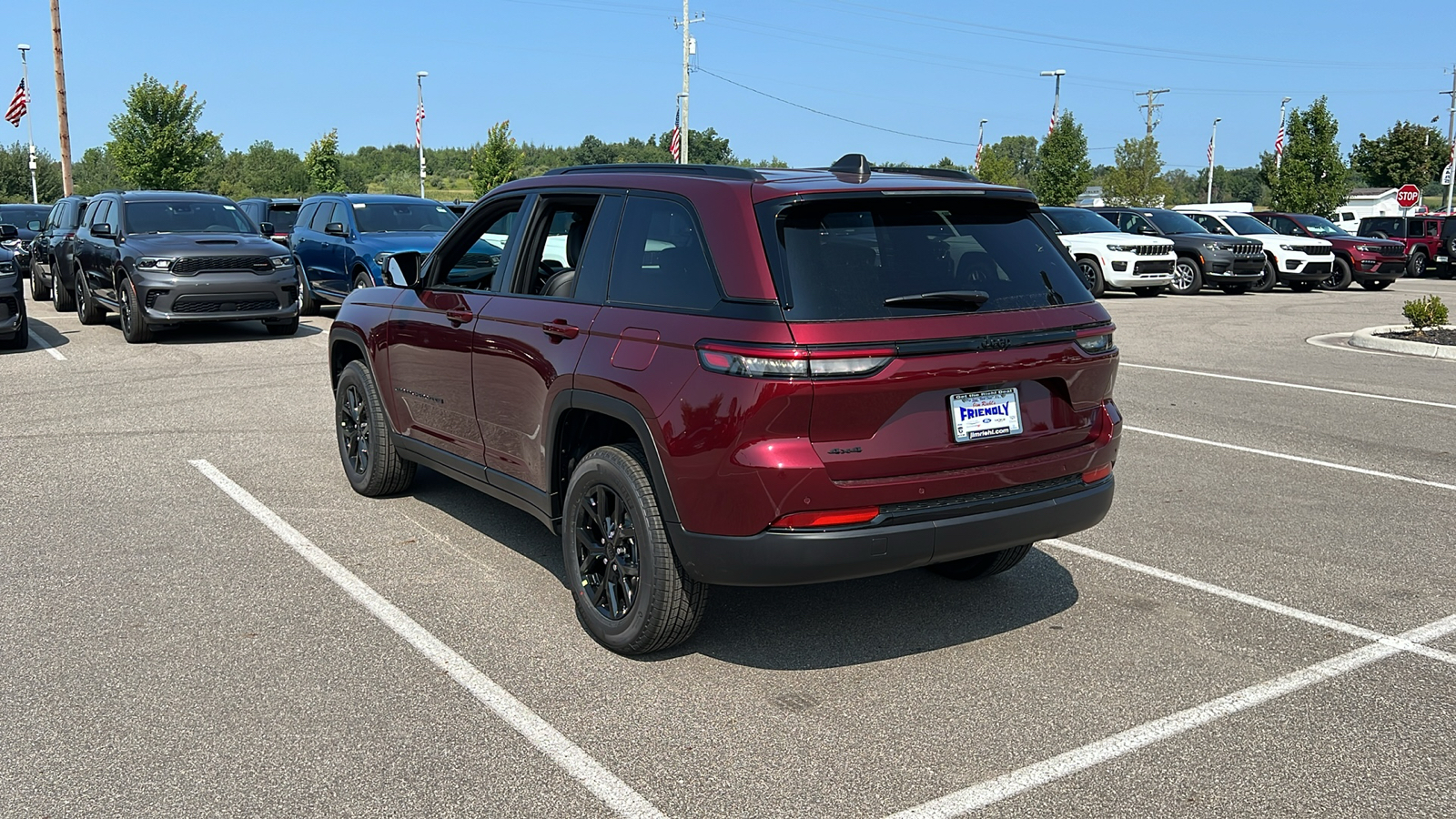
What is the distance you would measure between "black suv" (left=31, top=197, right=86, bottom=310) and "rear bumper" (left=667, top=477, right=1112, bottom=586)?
51.3ft

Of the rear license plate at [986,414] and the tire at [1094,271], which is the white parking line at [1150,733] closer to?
the rear license plate at [986,414]

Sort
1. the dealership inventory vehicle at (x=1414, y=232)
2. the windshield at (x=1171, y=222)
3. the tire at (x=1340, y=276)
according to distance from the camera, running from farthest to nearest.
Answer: the dealership inventory vehicle at (x=1414, y=232), the tire at (x=1340, y=276), the windshield at (x=1171, y=222)

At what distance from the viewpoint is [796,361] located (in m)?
3.77

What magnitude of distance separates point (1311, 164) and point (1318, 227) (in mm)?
23555

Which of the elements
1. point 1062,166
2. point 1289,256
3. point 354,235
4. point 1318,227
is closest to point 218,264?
point 354,235

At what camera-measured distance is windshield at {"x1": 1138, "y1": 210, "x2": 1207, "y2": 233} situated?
25281 millimetres

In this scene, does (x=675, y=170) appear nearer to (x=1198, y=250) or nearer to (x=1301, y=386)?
(x=1301, y=386)

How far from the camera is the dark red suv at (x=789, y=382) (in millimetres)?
3869

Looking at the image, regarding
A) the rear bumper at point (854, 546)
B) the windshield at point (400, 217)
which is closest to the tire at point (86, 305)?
the windshield at point (400, 217)

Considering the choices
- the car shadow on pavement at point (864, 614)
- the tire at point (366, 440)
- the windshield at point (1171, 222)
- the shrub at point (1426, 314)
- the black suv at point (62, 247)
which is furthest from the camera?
the windshield at point (1171, 222)

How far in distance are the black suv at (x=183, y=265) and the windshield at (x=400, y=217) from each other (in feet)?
4.72

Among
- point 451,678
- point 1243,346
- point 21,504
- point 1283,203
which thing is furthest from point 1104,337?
point 1283,203

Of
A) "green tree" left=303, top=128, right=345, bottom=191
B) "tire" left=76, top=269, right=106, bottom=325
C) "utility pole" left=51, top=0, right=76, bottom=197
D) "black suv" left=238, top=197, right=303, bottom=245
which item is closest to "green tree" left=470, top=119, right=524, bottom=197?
"green tree" left=303, top=128, right=345, bottom=191

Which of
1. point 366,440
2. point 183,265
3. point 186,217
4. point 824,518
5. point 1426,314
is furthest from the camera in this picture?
point 1426,314
